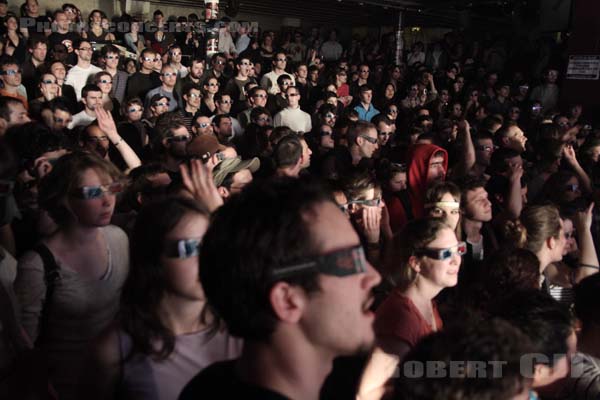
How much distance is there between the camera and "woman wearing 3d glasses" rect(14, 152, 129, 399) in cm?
204

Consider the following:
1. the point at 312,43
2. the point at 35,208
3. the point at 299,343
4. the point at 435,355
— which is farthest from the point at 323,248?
the point at 312,43

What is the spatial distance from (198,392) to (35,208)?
265 cm

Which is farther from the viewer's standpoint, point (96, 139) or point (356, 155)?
point (356, 155)

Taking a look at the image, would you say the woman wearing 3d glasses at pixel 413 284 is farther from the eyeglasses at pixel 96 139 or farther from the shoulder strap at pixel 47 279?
the eyeglasses at pixel 96 139

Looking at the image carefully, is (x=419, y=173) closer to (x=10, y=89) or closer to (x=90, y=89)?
(x=90, y=89)

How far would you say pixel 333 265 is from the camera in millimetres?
1151

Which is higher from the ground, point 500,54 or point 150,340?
point 500,54

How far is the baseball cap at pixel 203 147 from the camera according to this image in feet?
15.1

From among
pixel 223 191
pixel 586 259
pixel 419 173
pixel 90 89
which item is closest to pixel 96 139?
pixel 90 89

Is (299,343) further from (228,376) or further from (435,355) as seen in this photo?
(435,355)

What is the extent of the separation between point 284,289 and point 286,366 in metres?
0.17

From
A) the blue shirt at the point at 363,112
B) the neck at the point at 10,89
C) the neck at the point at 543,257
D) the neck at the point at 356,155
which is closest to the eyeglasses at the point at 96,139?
the neck at the point at 10,89

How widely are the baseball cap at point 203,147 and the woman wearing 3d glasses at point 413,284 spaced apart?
2264 millimetres

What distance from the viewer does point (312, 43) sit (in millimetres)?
12688
